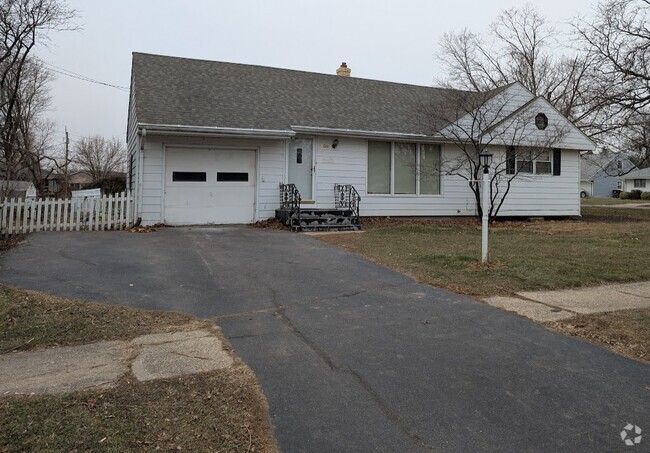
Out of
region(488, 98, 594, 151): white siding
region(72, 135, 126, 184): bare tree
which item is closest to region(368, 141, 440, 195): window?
region(488, 98, 594, 151): white siding

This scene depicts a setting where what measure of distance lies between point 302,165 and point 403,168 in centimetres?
380

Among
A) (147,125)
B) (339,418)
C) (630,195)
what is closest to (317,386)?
(339,418)

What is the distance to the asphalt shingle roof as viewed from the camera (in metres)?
13.8

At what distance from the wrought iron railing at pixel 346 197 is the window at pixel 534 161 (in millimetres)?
6893

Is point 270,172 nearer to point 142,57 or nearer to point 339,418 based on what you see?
point 142,57

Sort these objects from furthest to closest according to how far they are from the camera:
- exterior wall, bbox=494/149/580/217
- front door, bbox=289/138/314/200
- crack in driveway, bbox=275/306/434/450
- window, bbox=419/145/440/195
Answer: exterior wall, bbox=494/149/580/217
window, bbox=419/145/440/195
front door, bbox=289/138/314/200
crack in driveway, bbox=275/306/434/450

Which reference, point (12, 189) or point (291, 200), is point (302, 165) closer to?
point (291, 200)

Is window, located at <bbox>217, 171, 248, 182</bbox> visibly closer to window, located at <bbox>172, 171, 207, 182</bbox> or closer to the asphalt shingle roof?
window, located at <bbox>172, 171, 207, 182</bbox>

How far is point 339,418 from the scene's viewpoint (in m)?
3.11

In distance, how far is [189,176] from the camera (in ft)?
44.4

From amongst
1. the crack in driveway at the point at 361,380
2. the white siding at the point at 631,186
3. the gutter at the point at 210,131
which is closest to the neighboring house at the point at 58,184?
the gutter at the point at 210,131

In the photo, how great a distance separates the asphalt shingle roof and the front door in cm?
67

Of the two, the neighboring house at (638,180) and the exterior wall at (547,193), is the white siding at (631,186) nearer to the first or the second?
the neighboring house at (638,180)

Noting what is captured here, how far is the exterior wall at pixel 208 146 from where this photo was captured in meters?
13.0
